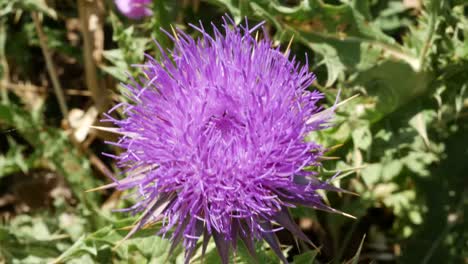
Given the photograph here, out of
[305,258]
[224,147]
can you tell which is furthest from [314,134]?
[224,147]

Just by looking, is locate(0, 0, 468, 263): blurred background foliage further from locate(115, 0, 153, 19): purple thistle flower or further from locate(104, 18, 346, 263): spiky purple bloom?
locate(104, 18, 346, 263): spiky purple bloom

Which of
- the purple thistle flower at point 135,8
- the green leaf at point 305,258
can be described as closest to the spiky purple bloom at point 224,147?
the green leaf at point 305,258

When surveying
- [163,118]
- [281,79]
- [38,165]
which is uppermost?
[281,79]

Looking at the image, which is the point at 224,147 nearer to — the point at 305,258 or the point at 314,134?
the point at 305,258

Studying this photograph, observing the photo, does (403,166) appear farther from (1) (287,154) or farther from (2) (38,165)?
(2) (38,165)

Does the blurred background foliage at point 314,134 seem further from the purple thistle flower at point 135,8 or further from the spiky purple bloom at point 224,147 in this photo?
the spiky purple bloom at point 224,147

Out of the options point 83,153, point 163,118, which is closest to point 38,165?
point 83,153

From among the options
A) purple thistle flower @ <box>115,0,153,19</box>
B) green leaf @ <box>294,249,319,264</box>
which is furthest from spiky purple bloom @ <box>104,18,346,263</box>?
purple thistle flower @ <box>115,0,153,19</box>
